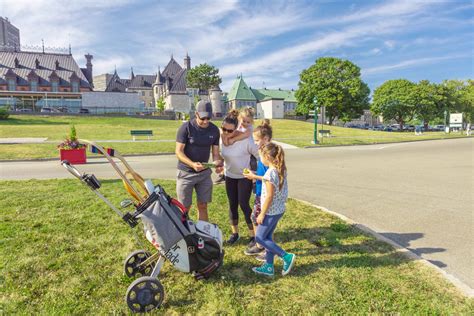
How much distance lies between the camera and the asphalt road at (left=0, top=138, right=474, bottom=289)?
4.20 m

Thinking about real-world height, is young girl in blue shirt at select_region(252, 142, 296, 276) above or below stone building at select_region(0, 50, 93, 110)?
below

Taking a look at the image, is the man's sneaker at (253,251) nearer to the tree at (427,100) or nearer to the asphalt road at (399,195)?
the asphalt road at (399,195)

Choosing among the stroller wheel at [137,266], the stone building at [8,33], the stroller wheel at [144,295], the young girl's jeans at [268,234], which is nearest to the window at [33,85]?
the stroller wheel at [137,266]

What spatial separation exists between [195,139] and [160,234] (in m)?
1.43

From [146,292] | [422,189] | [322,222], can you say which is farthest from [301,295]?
[422,189]

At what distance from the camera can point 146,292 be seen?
2666 mm

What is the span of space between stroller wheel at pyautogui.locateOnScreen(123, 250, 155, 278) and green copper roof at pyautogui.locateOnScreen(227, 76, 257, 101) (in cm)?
8248

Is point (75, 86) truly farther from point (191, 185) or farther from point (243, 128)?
point (243, 128)

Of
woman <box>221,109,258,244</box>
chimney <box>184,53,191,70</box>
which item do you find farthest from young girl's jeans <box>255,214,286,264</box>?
chimney <box>184,53,191,70</box>

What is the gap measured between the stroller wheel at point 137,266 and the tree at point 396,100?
70528mm

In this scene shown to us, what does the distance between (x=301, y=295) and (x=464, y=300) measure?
1.69 m

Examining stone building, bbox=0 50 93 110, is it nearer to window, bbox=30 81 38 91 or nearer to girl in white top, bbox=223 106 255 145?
window, bbox=30 81 38 91

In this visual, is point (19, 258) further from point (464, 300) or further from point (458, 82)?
point (458, 82)

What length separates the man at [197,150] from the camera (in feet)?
11.7
